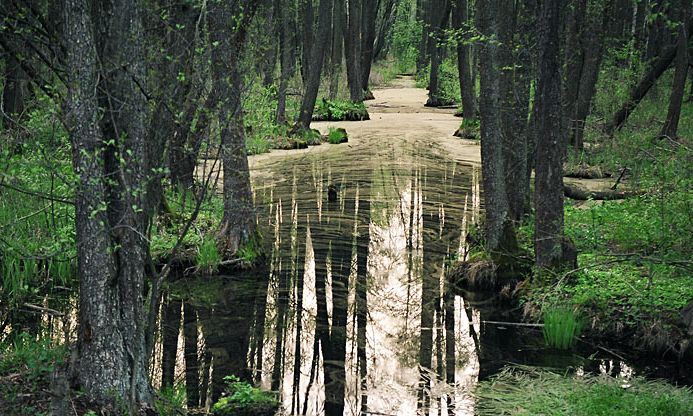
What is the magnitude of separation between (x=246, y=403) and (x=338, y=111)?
26.2m

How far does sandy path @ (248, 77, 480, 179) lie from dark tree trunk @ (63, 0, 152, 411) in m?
13.7

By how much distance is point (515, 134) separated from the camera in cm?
1359

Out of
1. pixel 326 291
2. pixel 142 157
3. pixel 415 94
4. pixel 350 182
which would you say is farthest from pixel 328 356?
pixel 415 94

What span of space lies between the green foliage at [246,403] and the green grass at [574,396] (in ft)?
6.40

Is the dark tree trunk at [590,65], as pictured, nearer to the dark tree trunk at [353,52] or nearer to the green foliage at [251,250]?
the green foliage at [251,250]

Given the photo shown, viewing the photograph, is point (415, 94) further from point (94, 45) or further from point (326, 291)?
point (94, 45)

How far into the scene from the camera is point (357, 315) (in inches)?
404

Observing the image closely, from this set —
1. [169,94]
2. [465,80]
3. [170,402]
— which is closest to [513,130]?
[170,402]

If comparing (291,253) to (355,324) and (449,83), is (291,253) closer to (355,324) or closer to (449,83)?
(355,324)

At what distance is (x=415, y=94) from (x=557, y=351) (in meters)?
38.0

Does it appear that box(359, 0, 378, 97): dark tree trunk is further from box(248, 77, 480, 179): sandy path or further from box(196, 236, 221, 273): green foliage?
box(196, 236, 221, 273): green foliage

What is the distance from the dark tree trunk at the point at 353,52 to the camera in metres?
33.9

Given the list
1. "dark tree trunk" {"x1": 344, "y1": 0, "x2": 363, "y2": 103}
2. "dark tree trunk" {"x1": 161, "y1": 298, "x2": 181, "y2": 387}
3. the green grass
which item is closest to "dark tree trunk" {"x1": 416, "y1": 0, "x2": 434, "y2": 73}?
"dark tree trunk" {"x1": 344, "y1": 0, "x2": 363, "y2": 103}

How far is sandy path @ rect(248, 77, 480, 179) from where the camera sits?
23.2m
